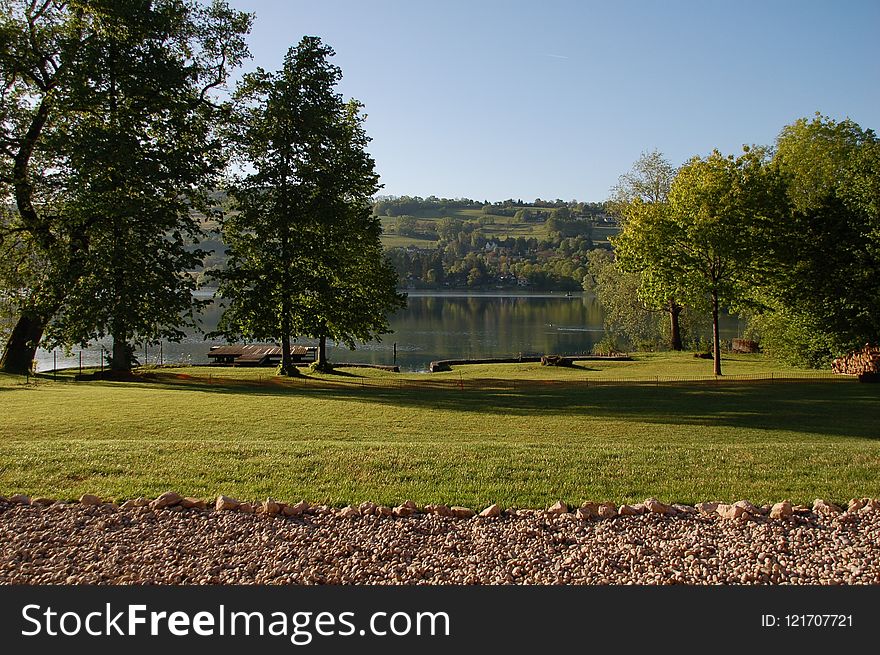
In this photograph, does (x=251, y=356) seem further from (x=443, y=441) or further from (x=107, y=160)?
(x=443, y=441)

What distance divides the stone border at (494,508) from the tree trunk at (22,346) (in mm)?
19092

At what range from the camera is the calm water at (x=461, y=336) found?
147 ft

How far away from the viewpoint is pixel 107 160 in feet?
63.9

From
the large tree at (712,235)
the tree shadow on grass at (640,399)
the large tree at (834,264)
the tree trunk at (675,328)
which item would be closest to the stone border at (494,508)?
the tree shadow on grass at (640,399)

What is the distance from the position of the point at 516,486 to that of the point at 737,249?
2039 centimetres

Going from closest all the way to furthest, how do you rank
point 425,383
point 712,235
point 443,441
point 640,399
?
point 443,441
point 640,399
point 425,383
point 712,235

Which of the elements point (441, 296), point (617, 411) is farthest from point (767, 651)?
point (441, 296)

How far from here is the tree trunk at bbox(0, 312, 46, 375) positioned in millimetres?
23453

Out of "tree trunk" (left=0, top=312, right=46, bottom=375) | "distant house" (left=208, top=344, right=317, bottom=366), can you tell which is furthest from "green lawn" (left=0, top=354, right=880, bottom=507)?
"distant house" (left=208, top=344, right=317, bottom=366)

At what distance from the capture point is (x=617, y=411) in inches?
620

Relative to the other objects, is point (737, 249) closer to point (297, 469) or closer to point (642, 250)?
point (642, 250)

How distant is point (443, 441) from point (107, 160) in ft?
46.5

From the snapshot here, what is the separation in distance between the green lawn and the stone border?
375mm

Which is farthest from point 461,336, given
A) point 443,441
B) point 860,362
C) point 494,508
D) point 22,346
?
point 494,508
